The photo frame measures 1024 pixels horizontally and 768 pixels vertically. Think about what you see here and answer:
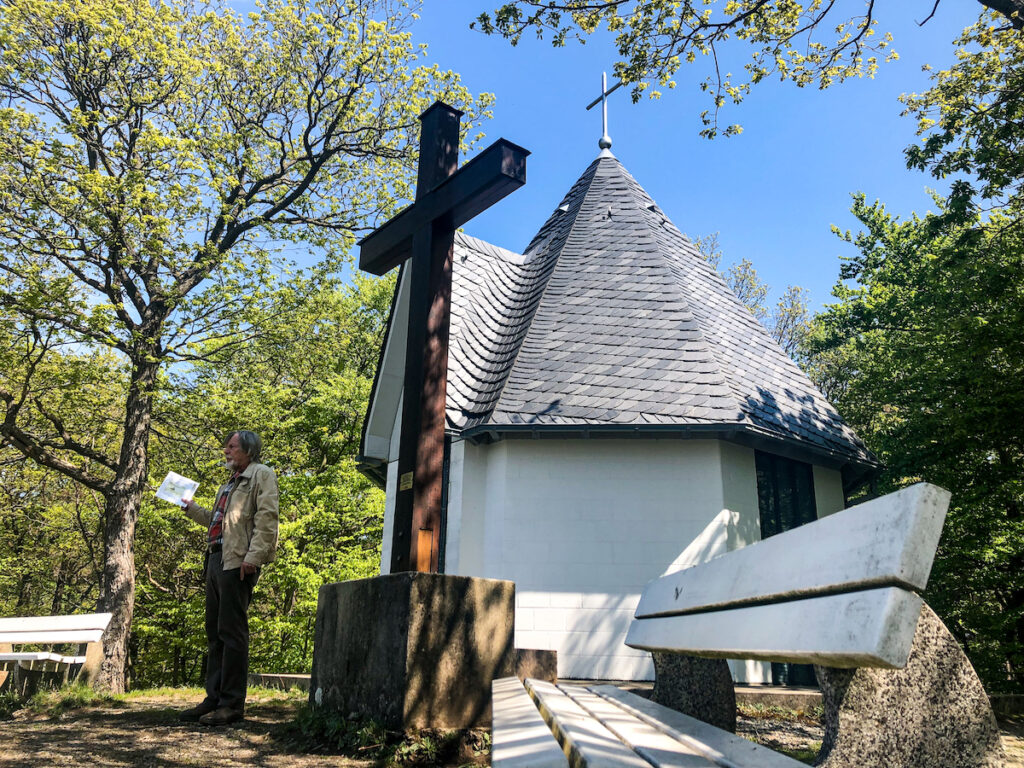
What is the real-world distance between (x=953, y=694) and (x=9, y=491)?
25525 mm

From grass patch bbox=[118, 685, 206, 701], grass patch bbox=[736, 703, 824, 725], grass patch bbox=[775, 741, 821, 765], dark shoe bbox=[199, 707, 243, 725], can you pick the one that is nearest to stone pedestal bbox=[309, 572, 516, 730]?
dark shoe bbox=[199, 707, 243, 725]

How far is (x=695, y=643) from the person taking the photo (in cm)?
265

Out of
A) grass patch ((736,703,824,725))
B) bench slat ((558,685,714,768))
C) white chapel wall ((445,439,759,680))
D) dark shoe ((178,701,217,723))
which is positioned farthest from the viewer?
white chapel wall ((445,439,759,680))

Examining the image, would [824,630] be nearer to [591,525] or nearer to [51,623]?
[591,525]

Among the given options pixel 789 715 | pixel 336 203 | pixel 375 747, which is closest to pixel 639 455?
pixel 789 715

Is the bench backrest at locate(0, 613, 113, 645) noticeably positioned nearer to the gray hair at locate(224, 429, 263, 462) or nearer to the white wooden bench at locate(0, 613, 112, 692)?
the white wooden bench at locate(0, 613, 112, 692)

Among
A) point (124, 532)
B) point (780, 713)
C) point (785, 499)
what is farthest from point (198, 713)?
point (124, 532)

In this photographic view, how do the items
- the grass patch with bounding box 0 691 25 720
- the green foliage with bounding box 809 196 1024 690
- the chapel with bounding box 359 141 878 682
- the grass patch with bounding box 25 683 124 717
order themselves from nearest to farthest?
the grass patch with bounding box 0 691 25 720 < the grass patch with bounding box 25 683 124 717 < the chapel with bounding box 359 141 878 682 < the green foliage with bounding box 809 196 1024 690

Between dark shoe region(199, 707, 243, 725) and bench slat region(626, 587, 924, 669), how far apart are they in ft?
11.0

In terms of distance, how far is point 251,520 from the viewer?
4781 mm

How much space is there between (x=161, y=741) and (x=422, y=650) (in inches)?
63.3

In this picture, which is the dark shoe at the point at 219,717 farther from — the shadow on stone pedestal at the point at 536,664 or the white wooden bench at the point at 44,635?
the white wooden bench at the point at 44,635

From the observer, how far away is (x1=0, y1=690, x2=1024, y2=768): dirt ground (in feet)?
11.2

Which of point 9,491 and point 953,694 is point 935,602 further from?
point 9,491
